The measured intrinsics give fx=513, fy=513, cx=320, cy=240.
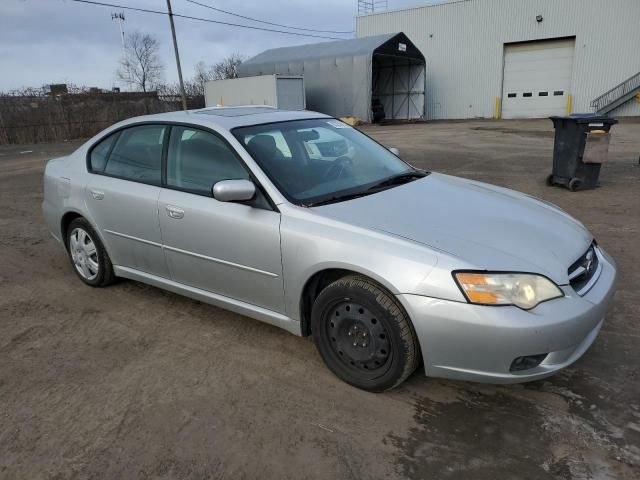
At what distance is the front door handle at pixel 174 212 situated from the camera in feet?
11.6

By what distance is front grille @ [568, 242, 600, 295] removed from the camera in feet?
8.91

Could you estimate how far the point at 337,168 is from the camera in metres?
3.61

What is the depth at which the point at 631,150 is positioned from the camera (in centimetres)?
1307

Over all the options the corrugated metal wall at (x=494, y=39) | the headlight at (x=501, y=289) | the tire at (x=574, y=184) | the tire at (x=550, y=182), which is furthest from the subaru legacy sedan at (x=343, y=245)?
the corrugated metal wall at (x=494, y=39)

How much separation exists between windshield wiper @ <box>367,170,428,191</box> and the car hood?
3.4 inches

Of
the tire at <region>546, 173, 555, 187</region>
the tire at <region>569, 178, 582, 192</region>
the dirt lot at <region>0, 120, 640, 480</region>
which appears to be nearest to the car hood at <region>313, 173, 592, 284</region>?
the dirt lot at <region>0, 120, 640, 480</region>

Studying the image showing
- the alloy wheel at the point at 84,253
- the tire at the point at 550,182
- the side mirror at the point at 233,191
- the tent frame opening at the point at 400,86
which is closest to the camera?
the side mirror at the point at 233,191

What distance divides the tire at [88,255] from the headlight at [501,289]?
313 centimetres

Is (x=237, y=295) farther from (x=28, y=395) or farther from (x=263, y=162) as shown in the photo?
(x=28, y=395)

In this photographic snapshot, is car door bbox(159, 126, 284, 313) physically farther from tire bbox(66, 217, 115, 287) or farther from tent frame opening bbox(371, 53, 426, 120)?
tent frame opening bbox(371, 53, 426, 120)

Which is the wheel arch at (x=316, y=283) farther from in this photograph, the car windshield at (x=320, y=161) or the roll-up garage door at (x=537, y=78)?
the roll-up garage door at (x=537, y=78)

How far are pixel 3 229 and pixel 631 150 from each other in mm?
13831

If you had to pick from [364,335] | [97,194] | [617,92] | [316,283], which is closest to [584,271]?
[364,335]

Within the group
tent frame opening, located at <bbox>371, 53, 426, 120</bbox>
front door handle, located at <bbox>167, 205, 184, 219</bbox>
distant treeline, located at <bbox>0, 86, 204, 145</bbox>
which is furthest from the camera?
tent frame opening, located at <bbox>371, 53, 426, 120</bbox>
